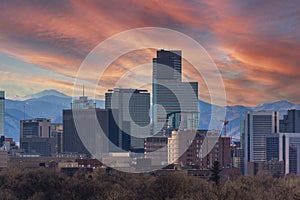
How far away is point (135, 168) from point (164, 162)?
670 inches

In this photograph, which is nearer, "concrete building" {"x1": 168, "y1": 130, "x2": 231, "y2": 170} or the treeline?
the treeline

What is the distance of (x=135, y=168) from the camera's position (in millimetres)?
139500

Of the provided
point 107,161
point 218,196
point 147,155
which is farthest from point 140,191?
point 147,155

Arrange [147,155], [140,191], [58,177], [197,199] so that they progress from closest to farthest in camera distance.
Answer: [197,199] → [140,191] → [58,177] → [147,155]

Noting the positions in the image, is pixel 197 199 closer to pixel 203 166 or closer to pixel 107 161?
pixel 203 166

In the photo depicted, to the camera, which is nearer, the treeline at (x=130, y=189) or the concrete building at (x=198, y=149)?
the treeline at (x=130, y=189)

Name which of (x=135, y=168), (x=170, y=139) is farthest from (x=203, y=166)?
(x=170, y=139)

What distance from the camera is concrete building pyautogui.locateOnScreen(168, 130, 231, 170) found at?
143 meters

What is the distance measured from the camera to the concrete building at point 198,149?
14312 centimetres

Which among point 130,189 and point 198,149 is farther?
point 198,149

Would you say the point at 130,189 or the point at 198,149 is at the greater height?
the point at 130,189

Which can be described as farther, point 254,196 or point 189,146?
point 189,146

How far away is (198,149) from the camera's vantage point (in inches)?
5925


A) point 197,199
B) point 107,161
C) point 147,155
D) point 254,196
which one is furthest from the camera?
point 147,155
